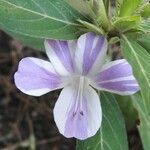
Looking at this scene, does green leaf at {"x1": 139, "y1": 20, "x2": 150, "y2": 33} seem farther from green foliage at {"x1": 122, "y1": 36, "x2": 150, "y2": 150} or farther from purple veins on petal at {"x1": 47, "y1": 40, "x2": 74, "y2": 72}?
purple veins on petal at {"x1": 47, "y1": 40, "x2": 74, "y2": 72}

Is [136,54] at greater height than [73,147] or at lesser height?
greater

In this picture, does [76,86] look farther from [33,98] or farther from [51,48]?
[33,98]

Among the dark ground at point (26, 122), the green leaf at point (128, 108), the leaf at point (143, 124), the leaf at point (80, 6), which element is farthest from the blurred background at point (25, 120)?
the leaf at point (80, 6)

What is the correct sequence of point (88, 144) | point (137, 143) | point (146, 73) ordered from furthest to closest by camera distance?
point (137, 143), point (88, 144), point (146, 73)

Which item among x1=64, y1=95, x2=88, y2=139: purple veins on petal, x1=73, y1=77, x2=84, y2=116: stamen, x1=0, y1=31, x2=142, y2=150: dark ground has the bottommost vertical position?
x1=0, y1=31, x2=142, y2=150: dark ground

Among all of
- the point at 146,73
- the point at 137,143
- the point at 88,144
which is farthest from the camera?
the point at 137,143

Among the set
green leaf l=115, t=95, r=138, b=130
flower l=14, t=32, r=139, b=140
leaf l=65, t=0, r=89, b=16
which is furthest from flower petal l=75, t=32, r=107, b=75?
green leaf l=115, t=95, r=138, b=130

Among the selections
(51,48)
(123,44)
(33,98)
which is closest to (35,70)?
(51,48)
